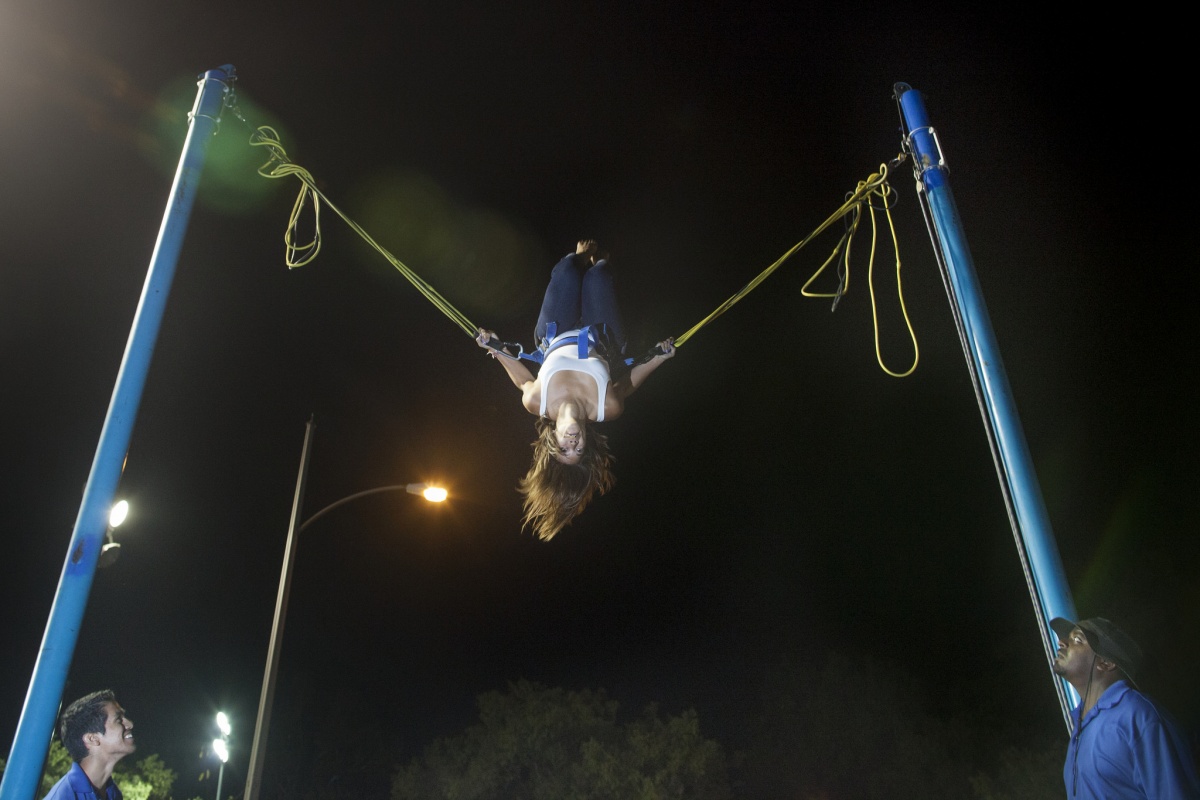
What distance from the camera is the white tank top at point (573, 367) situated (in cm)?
555

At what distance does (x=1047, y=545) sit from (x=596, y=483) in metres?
3.20

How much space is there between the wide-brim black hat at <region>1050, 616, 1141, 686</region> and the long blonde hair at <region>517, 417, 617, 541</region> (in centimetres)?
341

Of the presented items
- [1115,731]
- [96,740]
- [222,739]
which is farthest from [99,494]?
[222,739]

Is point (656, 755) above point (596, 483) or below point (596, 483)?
below

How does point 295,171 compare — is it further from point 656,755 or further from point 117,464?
point 656,755

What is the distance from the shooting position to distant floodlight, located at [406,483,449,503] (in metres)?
10.6

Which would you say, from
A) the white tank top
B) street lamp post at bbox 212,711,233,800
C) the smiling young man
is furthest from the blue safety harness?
street lamp post at bbox 212,711,233,800

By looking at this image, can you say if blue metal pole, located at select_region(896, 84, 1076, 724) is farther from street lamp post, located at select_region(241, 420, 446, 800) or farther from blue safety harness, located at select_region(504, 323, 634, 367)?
street lamp post, located at select_region(241, 420, 446, 800)

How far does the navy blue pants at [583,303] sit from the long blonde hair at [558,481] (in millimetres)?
717

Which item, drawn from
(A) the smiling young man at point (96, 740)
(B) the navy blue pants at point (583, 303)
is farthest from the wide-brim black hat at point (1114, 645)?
(A) the smiling young man at point (96, 740)

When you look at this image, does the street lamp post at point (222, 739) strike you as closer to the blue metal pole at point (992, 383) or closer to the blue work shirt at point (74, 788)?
the blue work shirt at point (74, 788)

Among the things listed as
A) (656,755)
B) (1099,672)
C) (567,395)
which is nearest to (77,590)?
(567,395)

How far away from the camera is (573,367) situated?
18.2 feet

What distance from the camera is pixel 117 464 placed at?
4.26 meters
